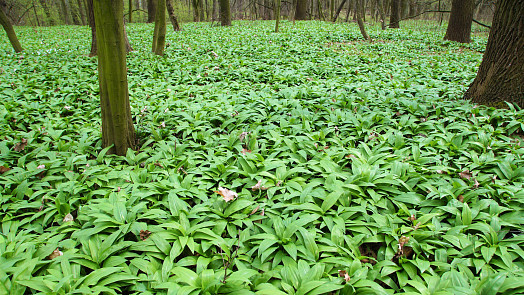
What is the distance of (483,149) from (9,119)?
5.59 meters

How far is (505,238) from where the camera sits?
1877 millimetres

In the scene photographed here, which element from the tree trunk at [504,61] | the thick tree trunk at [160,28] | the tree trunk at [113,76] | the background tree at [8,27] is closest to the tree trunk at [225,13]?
the thick tree trunk at [160,28]

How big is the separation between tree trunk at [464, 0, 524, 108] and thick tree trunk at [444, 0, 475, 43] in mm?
6072

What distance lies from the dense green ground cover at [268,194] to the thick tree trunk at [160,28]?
2775mm

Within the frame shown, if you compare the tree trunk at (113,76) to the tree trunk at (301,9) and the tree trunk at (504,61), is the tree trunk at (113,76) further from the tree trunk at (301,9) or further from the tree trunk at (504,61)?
the tree trunk at (301,9)

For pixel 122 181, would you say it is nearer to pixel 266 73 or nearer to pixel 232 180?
pixel 232 180

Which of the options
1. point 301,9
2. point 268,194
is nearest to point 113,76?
point 268,194

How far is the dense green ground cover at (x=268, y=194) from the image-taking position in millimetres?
1598

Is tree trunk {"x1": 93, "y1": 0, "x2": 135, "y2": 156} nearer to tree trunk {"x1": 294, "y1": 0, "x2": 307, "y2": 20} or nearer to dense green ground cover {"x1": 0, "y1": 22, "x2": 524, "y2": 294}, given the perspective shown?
dense green ground cover {"x1": 0, "y1": 22, "x2": 524, "y2": 294}

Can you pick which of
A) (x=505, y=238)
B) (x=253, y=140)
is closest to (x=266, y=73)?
(x=253, y=140)

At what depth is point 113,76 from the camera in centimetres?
259

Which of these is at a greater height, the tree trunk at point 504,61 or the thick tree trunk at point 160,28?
the thick tree trunk at point 160,28

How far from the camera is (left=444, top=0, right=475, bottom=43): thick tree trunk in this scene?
27.5 feet

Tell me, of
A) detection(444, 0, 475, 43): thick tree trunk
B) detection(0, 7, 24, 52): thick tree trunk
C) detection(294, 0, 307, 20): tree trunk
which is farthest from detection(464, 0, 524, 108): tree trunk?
detection(294, 0, 307, 20): tree trunk
